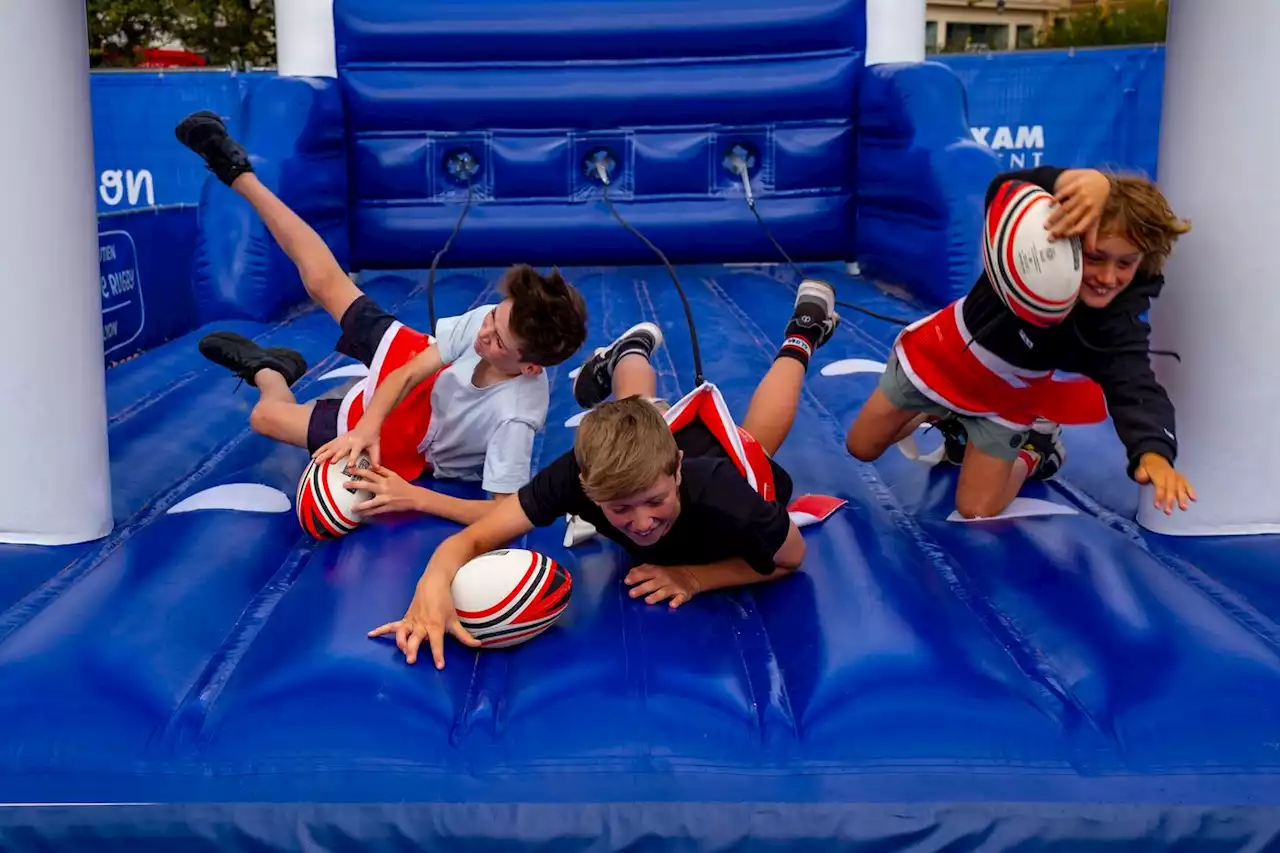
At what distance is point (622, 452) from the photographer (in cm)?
159

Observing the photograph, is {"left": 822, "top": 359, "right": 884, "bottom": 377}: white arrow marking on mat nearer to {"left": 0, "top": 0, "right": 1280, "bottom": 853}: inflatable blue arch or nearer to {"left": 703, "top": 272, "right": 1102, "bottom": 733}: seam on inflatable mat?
{"left": 0, "top": 0, "right": 1280, "bottom": 853}: inflatable blue arch

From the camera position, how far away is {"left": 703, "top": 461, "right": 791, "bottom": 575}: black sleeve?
1.74m

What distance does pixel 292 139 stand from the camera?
4.12 meters

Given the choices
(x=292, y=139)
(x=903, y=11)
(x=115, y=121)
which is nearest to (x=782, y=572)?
(x=292, y=139)

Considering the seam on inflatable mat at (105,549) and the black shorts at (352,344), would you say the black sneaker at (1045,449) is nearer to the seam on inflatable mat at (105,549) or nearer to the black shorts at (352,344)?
the black shorts at (352,344)

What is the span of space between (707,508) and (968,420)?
0.70 m

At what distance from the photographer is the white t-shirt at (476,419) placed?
2.15 meters

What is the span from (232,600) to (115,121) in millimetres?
5785

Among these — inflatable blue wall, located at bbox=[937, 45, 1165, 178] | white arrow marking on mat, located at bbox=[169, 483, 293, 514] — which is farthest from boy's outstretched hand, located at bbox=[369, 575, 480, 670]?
inflatable blue wall, located at bbox=[937, 45, 1165, 178]

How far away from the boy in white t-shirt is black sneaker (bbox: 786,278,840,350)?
0.57 meters

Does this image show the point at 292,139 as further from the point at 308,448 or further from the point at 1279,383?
the point at 1279,383

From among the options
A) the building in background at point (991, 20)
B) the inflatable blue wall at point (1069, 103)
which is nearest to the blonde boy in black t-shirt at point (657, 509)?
the inflatable blue wall at point (1069, 103)

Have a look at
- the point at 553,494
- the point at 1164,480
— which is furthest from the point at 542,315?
the point at 1164,480

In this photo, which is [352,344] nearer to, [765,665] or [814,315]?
[814,315]
